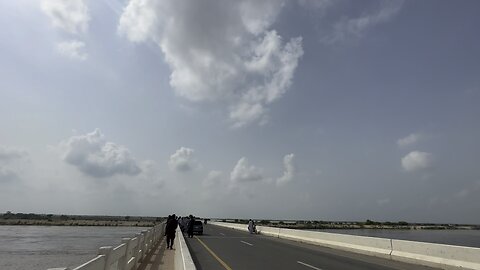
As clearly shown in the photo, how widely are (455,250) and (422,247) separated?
2.22 m

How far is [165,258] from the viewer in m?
20.9

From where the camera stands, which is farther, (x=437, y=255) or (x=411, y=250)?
(x=411, y=250)

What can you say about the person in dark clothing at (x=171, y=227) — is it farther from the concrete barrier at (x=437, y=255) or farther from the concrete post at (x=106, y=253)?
the concrete post at (x=106, y=253)

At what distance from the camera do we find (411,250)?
18453 mm

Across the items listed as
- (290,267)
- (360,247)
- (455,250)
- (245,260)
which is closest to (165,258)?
(245,260)

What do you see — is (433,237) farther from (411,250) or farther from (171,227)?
(411,250)

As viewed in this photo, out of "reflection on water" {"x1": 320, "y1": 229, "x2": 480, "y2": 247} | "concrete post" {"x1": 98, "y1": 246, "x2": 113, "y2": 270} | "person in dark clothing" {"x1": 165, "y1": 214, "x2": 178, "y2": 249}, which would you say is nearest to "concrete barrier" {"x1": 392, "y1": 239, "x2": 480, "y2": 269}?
"concrete post" {"x1": 98, "y1": 246, "x2": 113, "y2": 270}

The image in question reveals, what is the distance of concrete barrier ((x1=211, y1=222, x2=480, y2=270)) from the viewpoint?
14.9m

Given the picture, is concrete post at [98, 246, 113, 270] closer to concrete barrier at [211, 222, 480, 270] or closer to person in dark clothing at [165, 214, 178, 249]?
concrete barrier at [211, 222, 480, 270]

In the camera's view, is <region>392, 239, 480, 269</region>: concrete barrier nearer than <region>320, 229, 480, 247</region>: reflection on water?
Yes

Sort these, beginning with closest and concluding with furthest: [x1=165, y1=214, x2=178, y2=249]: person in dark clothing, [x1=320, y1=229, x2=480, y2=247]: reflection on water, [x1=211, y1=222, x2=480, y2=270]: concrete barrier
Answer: [x1=211, y1=222, x2=480, y2=270]: concrete barrier → [x1=165, y1=214, x2=178, y2=249]: person in dark clothing → [x1=320, y1=229, x2=480, y2=247]: reflection on water

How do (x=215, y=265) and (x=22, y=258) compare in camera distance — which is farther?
(x=22, y=258)

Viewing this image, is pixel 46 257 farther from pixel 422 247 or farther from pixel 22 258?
pixel 422 247

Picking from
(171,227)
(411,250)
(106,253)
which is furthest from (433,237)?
(106,253)
